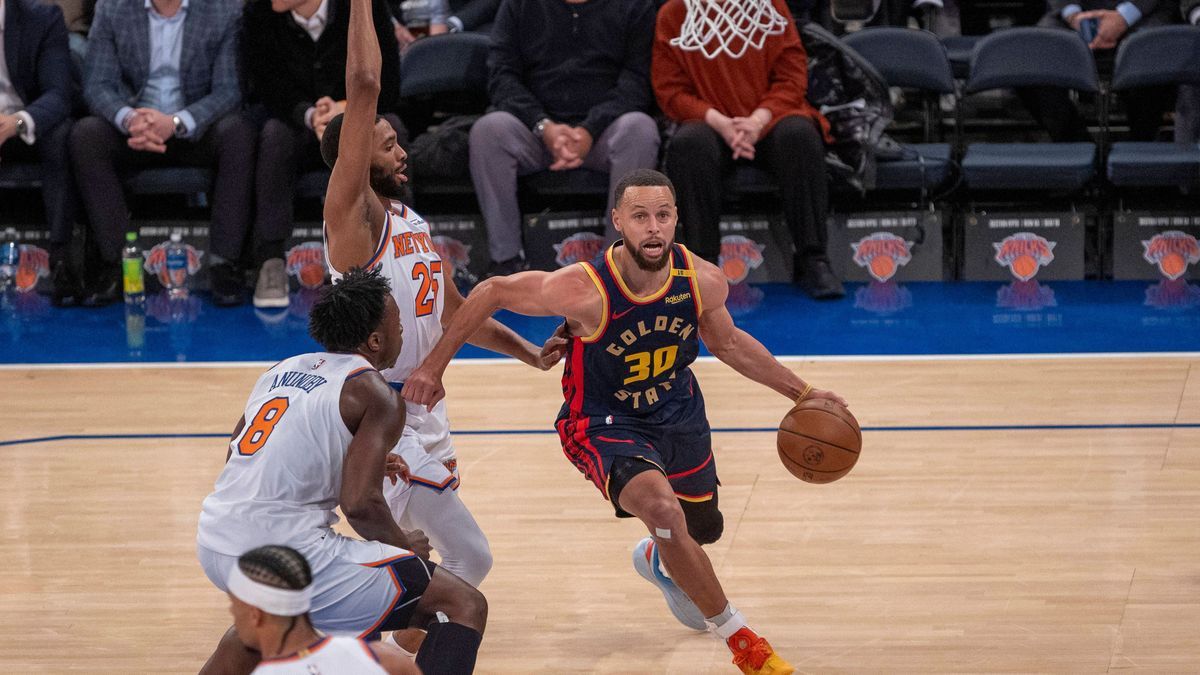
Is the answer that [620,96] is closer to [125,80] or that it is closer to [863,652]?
[125,80]

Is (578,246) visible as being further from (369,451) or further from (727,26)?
(369,451)

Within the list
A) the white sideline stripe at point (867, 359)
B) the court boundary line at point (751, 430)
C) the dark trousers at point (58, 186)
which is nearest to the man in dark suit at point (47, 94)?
the dark trousers at point (58, 186)

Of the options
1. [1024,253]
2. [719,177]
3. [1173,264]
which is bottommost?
[1173,264]

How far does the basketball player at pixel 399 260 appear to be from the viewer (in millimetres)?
4621

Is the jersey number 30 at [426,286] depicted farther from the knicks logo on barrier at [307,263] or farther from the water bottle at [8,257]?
the water bottle at [8,257]

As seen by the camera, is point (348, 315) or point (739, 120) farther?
point (739, 120)

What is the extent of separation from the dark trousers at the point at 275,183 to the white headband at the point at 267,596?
704cm

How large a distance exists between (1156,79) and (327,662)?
8643mm

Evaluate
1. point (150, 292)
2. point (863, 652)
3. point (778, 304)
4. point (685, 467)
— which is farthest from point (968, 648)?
point (150, 292)

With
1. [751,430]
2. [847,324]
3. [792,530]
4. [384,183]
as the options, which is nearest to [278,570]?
[384,183]

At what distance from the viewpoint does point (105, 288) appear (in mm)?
10266

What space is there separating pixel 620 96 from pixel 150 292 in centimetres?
348

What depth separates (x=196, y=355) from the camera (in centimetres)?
888

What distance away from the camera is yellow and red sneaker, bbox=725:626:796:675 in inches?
181
